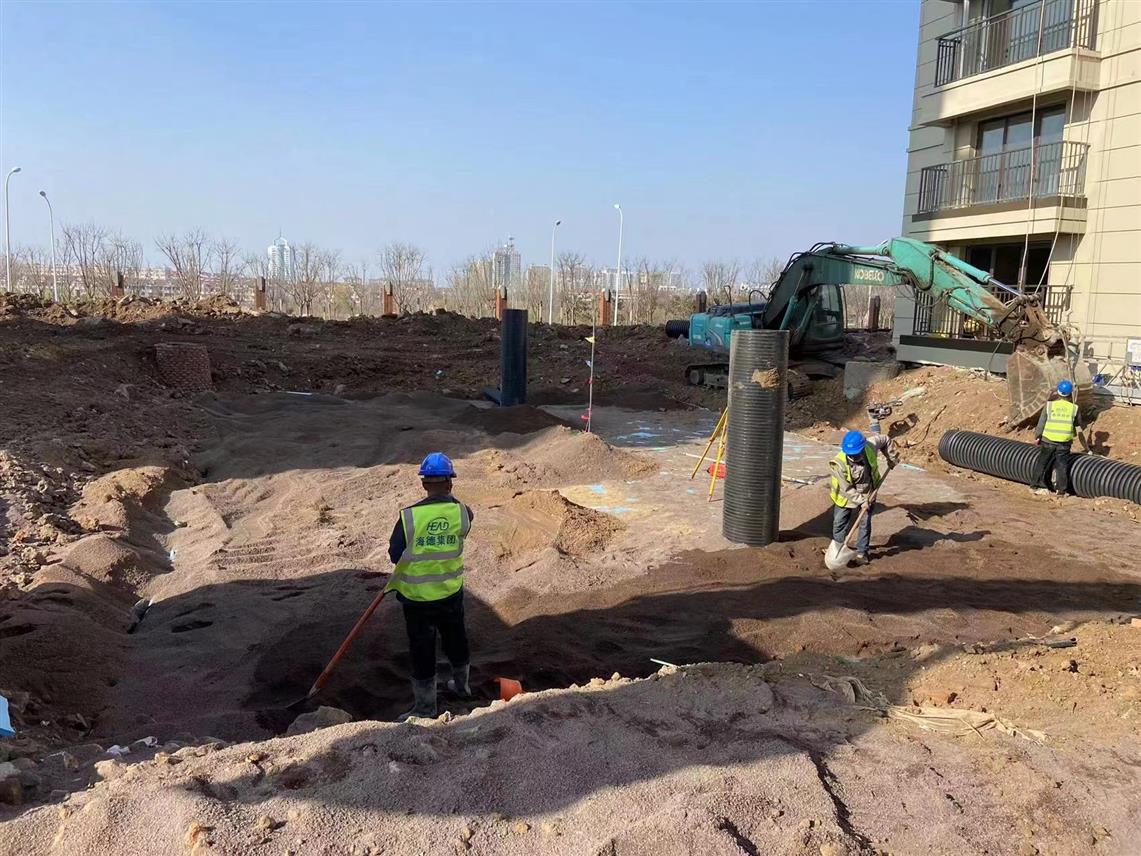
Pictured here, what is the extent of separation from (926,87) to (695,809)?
21227 mm

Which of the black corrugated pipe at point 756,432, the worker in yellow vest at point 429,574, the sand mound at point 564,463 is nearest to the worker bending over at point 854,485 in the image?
the black corrugated pipe at point 756,432

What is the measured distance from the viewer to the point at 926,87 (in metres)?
20.2

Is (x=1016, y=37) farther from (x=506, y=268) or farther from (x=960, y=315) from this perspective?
(x=506, y=268)

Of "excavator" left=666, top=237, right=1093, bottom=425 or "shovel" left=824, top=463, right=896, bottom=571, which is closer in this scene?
"shovel" left=824, top=463, right=896, bottom=571

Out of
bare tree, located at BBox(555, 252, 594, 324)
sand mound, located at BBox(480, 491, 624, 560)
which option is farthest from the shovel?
bare tree, located at BBox(555, 252, 594, 324)

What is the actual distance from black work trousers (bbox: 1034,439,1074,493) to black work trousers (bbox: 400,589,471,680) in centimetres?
925

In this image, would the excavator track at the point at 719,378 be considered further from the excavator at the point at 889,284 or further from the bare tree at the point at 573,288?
the bare tree at the point at 573,288

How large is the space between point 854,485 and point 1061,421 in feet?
16.3

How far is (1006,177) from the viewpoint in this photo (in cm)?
1812

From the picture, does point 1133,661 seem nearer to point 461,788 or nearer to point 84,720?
point 461,788

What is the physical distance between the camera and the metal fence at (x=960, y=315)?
16344 millimetres

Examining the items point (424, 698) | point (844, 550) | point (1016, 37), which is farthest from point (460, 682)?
point (1016, 37)

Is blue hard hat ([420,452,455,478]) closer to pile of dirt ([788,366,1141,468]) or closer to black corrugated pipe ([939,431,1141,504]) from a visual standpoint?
black corrugated pipe ([939,431,1141,504])

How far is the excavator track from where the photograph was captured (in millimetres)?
18953
